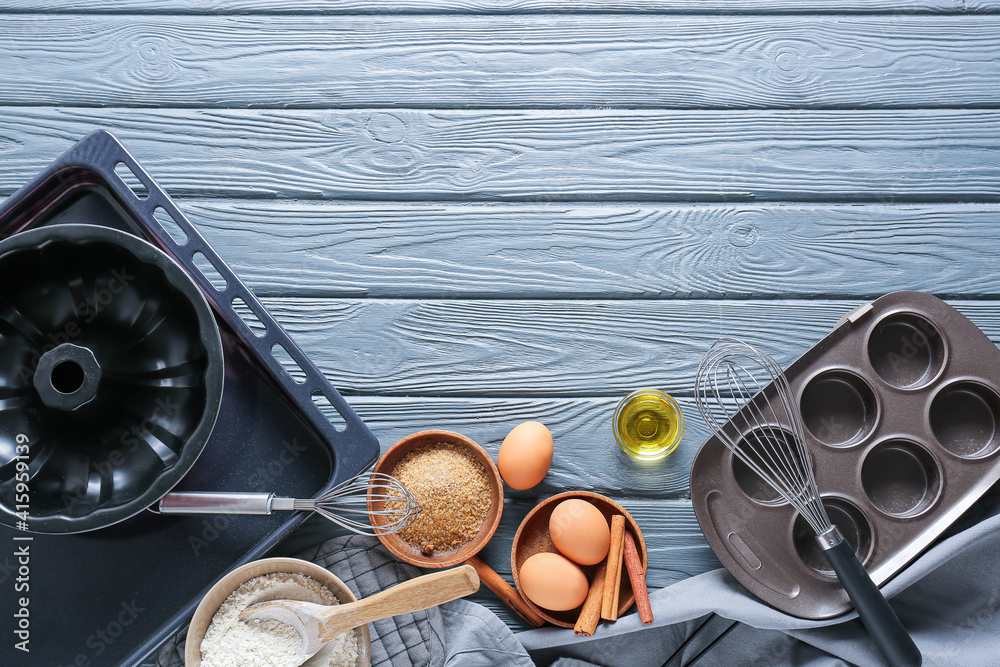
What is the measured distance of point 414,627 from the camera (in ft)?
2.73

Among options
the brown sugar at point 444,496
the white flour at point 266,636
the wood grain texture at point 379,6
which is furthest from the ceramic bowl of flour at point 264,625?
the wood grain texture at point 379,6

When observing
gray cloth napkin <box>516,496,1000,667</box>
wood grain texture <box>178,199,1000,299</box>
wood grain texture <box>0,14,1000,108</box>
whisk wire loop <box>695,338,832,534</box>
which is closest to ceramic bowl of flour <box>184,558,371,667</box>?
gray cloth napkin <box>516,496,1000,667</box>

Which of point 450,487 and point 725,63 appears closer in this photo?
point 450,487

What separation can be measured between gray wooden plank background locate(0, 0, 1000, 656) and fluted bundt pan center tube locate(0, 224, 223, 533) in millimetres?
346

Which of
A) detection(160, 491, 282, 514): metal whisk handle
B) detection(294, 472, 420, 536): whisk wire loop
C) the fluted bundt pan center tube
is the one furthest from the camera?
detection(294, 472, 420, 536): whisk wire loop

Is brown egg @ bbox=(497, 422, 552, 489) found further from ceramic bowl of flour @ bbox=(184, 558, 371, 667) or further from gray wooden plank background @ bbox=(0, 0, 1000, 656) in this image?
ceramic bowl of flour @ bbox=(184, 558, 371, 667)

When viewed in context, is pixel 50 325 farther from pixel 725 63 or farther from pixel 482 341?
pixel 725 63

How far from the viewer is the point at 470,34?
983 millimetres

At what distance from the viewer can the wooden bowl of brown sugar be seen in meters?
0.82

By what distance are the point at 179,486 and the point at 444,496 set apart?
0.31 meters

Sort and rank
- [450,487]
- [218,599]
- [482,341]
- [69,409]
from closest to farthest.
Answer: [69,409] → [218,599] → [450,487] → [482,341]

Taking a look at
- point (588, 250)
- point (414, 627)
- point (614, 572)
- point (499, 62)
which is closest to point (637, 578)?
point (614, 572)

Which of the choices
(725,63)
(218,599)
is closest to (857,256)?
(725,63)

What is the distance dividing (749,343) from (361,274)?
57 centimetres
